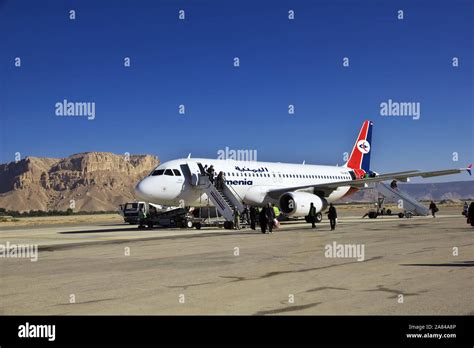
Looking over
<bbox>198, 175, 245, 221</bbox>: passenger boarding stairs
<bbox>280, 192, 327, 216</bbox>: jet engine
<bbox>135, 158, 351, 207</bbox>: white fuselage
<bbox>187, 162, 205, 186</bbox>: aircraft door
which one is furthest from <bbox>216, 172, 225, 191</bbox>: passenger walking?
<bbox>280, 192, 327, 216</bbox>: jet engine

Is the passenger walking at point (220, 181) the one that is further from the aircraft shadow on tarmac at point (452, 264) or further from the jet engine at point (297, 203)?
the aircraft shadow on tarmac at point (452, 264)

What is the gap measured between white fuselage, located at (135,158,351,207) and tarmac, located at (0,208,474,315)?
11.9 meters

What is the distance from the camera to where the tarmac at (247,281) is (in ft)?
26.8

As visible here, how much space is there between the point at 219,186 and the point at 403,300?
23568mm

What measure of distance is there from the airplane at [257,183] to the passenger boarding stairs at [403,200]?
4791mm

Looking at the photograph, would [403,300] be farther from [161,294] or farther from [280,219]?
[280,219]

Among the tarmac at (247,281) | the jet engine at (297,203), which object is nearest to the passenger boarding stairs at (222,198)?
the jet engine at (297,203)

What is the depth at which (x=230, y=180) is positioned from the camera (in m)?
32.7

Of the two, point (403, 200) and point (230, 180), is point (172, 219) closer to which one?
point (230, 180)

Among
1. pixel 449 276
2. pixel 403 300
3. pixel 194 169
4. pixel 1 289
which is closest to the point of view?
pixel 403 300

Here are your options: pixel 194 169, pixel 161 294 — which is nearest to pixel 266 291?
pixel 161 294

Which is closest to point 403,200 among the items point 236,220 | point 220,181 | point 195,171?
point 220,181
